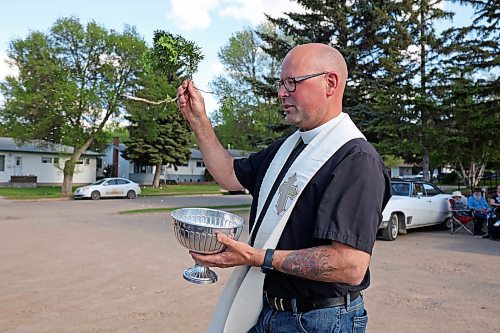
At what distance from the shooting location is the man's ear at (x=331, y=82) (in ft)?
7.17

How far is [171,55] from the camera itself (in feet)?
9.46

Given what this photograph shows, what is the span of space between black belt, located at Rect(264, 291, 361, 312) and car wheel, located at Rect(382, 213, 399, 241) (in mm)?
11574

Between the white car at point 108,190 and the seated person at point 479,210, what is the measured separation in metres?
21.9

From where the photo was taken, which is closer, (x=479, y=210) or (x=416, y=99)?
(x=479, y=210)

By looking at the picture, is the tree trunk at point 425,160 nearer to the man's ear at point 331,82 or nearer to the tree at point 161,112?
the tree at point 161,112

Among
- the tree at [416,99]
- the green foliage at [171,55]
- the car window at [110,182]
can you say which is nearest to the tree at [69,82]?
the car window at [110,182]

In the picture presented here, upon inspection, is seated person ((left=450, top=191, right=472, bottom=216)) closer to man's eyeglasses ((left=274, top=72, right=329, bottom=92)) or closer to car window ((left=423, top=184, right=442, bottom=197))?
car window ((left=423, top=184, right=442, bottom=197))

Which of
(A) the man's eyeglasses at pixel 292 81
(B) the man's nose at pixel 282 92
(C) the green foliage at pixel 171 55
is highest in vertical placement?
(C) the green foliage at pixel 171 55

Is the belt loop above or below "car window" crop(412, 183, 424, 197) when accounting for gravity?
below

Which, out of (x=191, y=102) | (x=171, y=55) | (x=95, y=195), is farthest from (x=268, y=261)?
(x=95, y=195)

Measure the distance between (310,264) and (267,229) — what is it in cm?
32

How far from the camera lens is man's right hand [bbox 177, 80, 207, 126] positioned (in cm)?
284

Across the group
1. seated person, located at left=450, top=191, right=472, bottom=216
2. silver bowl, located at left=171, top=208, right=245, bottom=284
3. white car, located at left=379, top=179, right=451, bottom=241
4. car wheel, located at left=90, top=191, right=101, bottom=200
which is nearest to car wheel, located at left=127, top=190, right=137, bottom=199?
car wheel, located at left=90, top=191, right=101, bottom=200

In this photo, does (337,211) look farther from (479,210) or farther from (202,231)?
(479,210)
